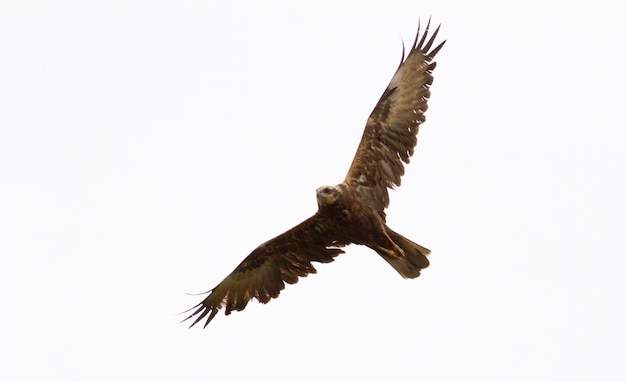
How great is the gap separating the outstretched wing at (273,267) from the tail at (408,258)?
905mm

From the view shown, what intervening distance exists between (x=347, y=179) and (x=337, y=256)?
1.36m

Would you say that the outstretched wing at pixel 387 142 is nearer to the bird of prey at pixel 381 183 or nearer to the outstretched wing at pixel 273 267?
the bird of prey at pixel 381 183

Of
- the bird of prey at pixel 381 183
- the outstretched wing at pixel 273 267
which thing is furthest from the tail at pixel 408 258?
the outstretched wing at pixel 273 267

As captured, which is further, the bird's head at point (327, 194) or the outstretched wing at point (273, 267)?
the outstretched wing at point (273, 267)

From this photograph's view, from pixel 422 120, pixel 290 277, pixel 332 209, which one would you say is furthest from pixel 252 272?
pixel 422 120

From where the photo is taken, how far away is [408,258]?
68.2 feet

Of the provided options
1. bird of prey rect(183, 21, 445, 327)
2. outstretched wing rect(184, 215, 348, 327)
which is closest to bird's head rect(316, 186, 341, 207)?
bird of prey rect(183, 21, 445, 327)

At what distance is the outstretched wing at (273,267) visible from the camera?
2125cm

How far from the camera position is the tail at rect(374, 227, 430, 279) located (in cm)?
2062

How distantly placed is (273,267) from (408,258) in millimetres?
2244

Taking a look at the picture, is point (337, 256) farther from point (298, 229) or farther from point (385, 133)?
point (385, 133)

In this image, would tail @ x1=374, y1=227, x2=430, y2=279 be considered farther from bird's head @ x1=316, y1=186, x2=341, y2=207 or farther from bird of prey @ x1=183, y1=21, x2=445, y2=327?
bird's head @ x1=316, y1=186, x2=341, y2=207

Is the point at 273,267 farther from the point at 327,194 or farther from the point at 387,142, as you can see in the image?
the point at 387,142

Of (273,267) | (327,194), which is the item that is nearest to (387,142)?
(327,194)
